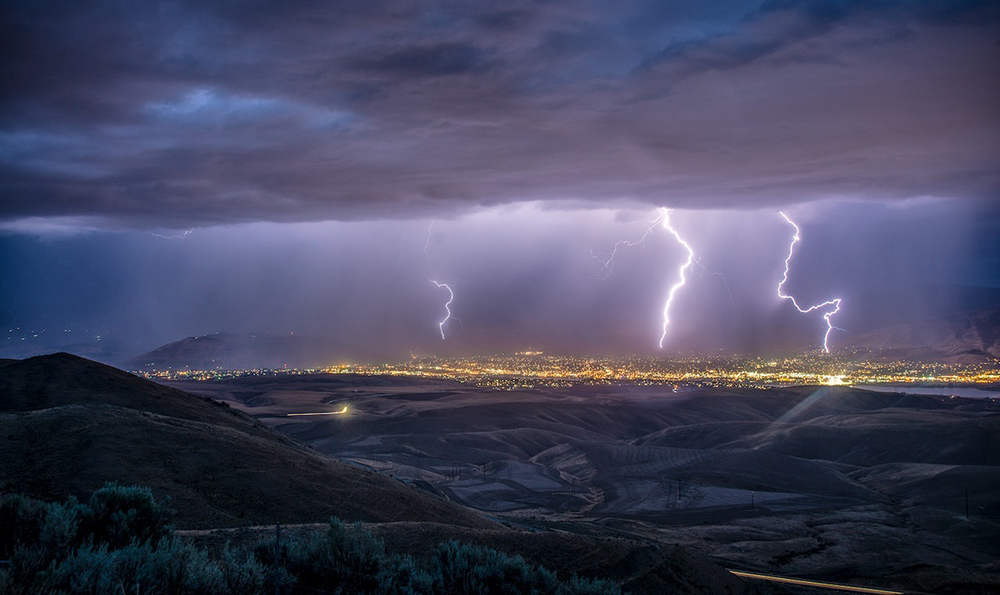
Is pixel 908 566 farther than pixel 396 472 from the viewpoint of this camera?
No

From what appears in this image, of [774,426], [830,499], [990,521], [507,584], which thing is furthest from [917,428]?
[507,584]

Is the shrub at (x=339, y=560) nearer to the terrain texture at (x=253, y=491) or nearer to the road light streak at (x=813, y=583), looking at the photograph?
the terrain texture at (x=253, y=491)

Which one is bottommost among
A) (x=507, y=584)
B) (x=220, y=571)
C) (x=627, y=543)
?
(x=627, y=543)

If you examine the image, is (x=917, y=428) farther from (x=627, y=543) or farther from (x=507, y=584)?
(x=507, y=584)

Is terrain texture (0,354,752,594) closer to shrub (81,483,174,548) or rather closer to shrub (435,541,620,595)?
shrub (81,483,174,548)

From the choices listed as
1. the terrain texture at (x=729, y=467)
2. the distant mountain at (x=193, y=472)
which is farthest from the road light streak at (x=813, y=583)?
the distant mountain at (x=193, y=472)

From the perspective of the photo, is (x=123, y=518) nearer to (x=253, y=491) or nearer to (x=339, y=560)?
(x=339, y=560)

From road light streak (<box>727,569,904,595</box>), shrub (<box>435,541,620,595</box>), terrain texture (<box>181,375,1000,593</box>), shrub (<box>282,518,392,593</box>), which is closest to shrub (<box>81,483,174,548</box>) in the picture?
shrub (<box>282,518,392,593</box>)

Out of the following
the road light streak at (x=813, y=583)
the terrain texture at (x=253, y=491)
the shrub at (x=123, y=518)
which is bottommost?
the road light streak at (x=813, y=583)
